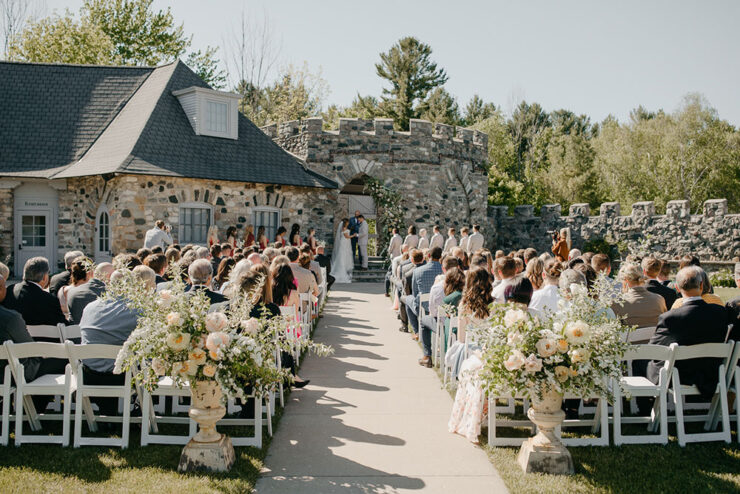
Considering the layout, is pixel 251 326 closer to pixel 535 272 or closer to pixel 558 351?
pixel 558 351

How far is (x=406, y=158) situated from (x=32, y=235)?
12.3 m

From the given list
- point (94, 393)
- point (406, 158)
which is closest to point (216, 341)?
point (94, 393)

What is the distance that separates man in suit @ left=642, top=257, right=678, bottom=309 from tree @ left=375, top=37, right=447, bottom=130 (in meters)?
38.8

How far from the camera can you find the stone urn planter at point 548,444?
4453 millimetres

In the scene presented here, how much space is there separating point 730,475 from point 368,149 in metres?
17.5

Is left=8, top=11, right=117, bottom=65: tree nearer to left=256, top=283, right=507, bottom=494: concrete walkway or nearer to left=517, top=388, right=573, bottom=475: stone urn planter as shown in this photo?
left=256, top=283, right=507, bottom=494: concrete walkway

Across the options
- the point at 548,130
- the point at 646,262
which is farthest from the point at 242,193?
the point at 548,130

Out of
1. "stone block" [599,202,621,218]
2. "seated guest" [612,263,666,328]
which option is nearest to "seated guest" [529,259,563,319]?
"seated guest" [612,263,666,328]

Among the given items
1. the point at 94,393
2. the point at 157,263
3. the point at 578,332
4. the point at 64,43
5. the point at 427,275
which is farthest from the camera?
the point at 64,43

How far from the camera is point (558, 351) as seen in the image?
4297 millimetres

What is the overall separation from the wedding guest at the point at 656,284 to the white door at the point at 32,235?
16.3 metres

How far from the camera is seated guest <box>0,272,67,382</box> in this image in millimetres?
4980

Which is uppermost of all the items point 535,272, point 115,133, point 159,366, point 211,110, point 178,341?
point 211,110

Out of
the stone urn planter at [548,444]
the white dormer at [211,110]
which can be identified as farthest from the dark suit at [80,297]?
the white dormer at [211,110]
